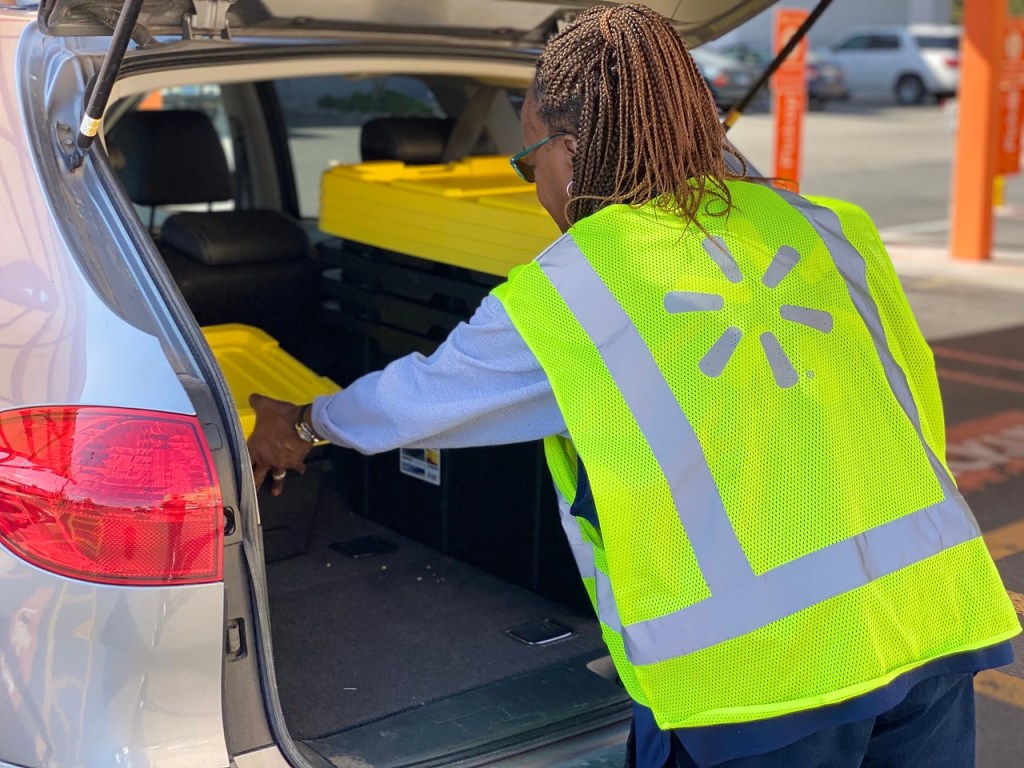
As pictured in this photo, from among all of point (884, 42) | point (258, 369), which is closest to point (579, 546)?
point (258, 369)

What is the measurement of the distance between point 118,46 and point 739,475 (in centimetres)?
106

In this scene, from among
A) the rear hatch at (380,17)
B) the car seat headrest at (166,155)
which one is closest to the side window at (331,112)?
the car seat headrest at (166,155)

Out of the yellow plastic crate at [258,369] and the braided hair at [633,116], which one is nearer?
the braided hair at [633,116]

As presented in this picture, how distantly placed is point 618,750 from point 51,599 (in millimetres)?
954

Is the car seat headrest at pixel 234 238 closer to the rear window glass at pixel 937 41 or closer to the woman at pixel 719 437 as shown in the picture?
the woman at pixel 719 437

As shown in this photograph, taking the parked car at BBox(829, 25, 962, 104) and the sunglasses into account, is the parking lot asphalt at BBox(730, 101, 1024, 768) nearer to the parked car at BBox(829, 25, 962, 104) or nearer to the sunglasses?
the sunglasses

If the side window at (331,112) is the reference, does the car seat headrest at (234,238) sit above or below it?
below

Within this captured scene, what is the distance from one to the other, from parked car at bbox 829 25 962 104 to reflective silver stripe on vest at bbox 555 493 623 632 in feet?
85.7

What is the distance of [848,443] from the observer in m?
1.69

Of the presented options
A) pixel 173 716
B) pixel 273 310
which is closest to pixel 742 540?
pixel 173 716

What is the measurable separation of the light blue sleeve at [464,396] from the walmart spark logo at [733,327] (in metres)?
0.24

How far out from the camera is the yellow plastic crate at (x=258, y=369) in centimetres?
313

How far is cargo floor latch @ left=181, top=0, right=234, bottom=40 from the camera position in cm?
247

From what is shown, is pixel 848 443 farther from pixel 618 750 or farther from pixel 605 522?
pixel 618 750
